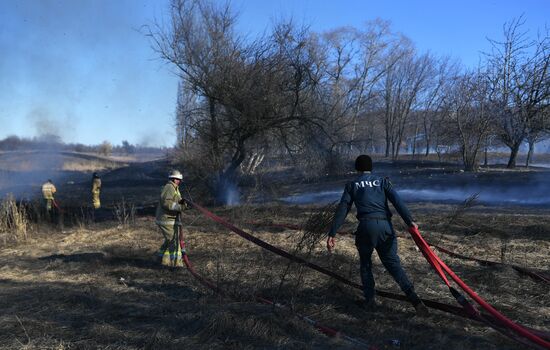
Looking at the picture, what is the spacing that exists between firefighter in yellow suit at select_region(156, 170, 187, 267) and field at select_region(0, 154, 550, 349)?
28 cm

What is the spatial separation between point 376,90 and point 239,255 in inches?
1458

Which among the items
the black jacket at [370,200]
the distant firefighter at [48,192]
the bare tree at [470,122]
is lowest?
the distant firefighter at [48,192]

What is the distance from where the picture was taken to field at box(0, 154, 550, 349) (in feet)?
12.5

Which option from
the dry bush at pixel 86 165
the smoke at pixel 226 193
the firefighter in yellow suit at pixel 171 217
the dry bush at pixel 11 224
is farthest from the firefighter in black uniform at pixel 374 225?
the dry bush at pixel 86 165

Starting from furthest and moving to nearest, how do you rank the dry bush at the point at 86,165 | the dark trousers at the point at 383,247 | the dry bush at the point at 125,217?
the dry bush at the point at 86,165 < the dry bush at the point at 125,217 < the dark trousers at the point at 383,247

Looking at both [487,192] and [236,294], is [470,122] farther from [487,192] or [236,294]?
[236,294]

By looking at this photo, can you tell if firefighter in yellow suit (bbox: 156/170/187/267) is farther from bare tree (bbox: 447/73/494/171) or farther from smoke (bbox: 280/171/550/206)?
bare tree (bbox: 447/73/494/171)

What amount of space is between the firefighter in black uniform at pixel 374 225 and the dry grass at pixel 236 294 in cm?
29

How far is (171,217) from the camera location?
6.80 metres

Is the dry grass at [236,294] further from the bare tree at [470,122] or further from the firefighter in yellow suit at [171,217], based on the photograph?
the bare tree at [470,122]

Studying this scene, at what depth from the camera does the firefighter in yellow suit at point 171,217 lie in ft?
22.0

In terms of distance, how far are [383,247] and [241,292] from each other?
1.71 meters

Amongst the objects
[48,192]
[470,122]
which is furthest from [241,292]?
[470,122]

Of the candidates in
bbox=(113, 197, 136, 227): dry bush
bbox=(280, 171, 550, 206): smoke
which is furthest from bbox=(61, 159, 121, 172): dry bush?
bbox=(113, 197, 136, 227): dry bush
